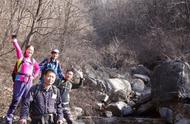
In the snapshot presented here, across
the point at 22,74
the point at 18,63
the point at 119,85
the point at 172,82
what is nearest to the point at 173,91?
the point at 172,82

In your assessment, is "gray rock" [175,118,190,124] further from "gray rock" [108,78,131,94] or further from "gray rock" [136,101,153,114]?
"gray rock" [108,78,131,94]

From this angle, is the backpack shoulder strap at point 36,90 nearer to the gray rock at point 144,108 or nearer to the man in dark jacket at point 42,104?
the man in dark jacket at point 42,104

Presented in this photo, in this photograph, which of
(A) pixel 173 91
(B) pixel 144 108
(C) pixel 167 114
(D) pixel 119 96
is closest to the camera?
(A) pixel 173 91

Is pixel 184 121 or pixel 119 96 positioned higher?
pixel 119 96

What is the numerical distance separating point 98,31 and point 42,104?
97.2 feet

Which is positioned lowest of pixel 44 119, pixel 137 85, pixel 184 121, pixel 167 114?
pixel 184 121

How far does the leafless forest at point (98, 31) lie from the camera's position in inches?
536

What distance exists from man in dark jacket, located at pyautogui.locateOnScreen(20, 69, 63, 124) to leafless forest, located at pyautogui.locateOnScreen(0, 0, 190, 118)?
20.3ft

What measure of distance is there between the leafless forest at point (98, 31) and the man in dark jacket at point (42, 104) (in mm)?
6197

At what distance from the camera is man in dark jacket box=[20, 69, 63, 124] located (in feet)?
16.2

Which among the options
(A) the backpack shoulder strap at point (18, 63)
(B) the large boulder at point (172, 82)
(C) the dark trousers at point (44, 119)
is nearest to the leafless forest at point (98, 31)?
(A) the backpack shoulder strap at point (18, 63)

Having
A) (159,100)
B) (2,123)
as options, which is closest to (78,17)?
(159,100)

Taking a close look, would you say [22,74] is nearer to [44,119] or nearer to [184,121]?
[44,119]

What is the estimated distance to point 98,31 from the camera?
3438 cm
